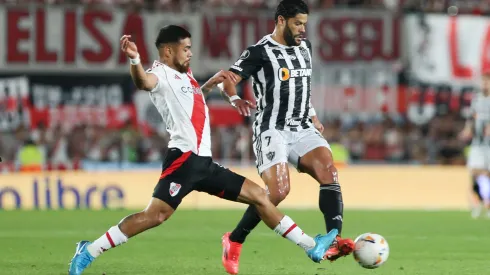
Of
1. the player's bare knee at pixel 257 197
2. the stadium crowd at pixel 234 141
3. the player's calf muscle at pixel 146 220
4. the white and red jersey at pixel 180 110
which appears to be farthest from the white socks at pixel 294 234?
the stadium crowd at pixel 234 141

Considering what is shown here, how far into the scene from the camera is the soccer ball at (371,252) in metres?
7.69

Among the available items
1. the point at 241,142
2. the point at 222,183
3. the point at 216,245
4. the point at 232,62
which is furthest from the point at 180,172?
the point at 232,62

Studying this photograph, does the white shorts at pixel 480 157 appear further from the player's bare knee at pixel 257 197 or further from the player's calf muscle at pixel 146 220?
the player's calf muscle at pixel 146 220

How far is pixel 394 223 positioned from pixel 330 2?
831cm

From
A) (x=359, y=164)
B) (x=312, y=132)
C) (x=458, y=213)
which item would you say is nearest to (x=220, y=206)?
(x=359, y=164)

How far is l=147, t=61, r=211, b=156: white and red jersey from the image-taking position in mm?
7500

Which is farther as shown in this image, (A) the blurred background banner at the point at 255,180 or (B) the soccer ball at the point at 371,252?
(A) the blurred background banner at the point at 255,180

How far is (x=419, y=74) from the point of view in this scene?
20.6m

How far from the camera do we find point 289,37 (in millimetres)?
8812

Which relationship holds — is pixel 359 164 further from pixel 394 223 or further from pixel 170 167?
pixel 170 167

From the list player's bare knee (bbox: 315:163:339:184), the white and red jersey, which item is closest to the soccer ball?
player's bare knee (bbox: 315:163:339:184)

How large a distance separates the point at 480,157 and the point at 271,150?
7.72 meters

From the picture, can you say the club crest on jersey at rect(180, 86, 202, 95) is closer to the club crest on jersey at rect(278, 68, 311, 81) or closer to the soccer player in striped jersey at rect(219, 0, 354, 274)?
the soccer player in striped jersey at rect(219, 0, 354, 274)

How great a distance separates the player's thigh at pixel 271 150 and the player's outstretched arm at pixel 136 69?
164 cm
